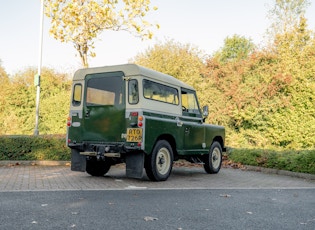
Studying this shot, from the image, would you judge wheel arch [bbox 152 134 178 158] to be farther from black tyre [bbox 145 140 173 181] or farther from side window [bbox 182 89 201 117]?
side window [bbox 182 89 201 117]

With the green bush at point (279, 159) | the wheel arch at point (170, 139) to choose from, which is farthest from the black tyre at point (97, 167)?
the green bush at point (279, 159)

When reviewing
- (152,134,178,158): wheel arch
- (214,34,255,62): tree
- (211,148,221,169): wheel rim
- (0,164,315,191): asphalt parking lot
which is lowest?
(0,164,315,191): asphalt parking lot

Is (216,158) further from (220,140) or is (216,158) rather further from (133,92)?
(133,92)

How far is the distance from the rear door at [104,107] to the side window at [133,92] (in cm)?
15

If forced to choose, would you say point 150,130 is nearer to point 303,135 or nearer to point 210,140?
point 210,140

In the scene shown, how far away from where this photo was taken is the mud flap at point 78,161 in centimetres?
977

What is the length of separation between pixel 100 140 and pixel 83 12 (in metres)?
8.54

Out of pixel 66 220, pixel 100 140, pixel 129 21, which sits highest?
pixel 129 21

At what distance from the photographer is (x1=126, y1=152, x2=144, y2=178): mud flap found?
8977mm

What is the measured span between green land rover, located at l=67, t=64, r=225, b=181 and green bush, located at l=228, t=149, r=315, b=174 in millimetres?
3679

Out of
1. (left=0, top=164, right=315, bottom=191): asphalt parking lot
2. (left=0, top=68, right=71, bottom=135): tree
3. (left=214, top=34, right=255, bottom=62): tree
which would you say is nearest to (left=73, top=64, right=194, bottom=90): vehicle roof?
(left=0, top=164, right=315, bottom=191): asphalt parking lot

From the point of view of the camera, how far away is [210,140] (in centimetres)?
1202

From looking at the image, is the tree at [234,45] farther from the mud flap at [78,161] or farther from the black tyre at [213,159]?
the mud flap at [78,161]

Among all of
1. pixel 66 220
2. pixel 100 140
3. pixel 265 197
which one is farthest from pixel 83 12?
pixel 66 220
